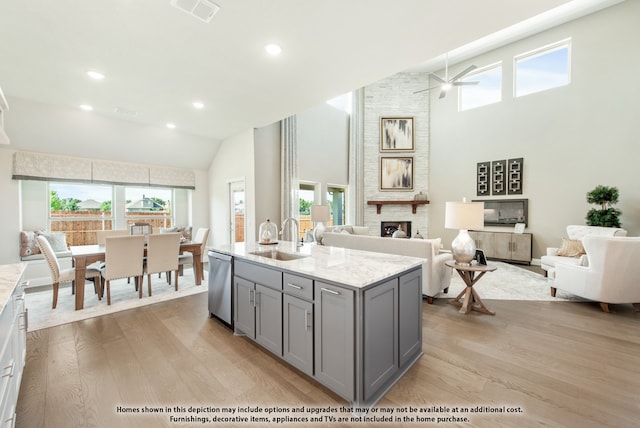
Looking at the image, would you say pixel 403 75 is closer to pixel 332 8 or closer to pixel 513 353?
pixel 332 8

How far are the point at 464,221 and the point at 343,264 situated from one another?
1.88m

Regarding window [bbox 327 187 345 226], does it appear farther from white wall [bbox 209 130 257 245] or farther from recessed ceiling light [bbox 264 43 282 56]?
recessed ceiling light [bbox 264 43 282 56]

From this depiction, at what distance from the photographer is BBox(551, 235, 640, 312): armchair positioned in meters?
3.09

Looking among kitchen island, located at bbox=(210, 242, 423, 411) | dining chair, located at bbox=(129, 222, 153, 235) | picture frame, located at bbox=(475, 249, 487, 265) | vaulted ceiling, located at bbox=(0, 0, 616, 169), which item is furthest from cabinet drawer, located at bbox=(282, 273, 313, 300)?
dining chair, located at bbox=(129, 222, 153, 235)

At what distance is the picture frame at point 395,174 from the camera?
319 inches

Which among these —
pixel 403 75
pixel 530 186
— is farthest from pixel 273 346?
pixel 403 75

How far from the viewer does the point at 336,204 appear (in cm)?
802

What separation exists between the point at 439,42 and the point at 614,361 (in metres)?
3.28

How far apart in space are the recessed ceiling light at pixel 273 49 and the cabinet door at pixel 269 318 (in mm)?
2426

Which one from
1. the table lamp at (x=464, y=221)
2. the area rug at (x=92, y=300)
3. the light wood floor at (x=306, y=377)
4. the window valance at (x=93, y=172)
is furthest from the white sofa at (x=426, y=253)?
the window valance at (x=93, y=172)

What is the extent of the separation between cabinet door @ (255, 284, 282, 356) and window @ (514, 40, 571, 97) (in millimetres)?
7852

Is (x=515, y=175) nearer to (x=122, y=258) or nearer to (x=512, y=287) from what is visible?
(x=512, y=287)

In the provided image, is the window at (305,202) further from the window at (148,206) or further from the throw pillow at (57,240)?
the throw pillow at (57,240)

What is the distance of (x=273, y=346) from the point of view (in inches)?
85.6
